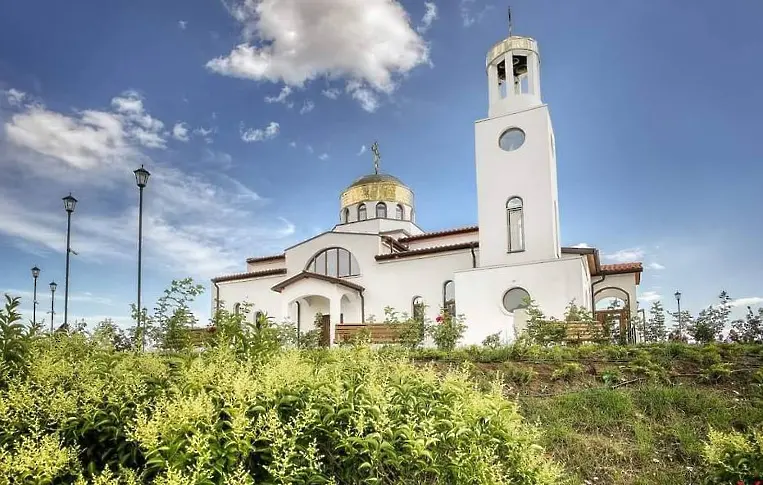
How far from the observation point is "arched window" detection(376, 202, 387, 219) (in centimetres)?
2961

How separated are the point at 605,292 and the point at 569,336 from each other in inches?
525

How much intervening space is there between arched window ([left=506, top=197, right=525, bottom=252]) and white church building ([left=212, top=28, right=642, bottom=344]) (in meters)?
0.03

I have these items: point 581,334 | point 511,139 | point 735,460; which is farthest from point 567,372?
point 511,139

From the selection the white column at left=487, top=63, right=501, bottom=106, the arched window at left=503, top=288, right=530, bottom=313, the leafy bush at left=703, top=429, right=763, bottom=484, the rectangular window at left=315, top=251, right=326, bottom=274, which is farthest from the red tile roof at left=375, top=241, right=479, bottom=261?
the leafy bush at left=703, top=429, right=763, bottom=484

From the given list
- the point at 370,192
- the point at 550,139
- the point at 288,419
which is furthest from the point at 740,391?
the point at 370,192

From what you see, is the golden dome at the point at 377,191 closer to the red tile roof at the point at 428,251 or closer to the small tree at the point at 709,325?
the red tile roof at the point at 428,251

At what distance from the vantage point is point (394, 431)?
3.44 metres

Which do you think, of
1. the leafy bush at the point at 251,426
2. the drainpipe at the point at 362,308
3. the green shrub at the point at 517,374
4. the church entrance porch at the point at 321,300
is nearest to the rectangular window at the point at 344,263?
the church entrance porch at the point at 321,300

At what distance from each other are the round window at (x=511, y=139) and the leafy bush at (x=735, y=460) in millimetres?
15166

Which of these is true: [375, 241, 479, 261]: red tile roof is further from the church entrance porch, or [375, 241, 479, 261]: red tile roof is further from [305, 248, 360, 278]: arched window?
the church entrance porch

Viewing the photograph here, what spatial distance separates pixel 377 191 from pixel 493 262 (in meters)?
11.9

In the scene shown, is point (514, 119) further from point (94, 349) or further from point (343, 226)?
point (94, 349)

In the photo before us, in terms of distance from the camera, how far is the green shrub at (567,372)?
827cm

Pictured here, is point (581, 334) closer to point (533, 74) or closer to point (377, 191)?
point (533, 74)
